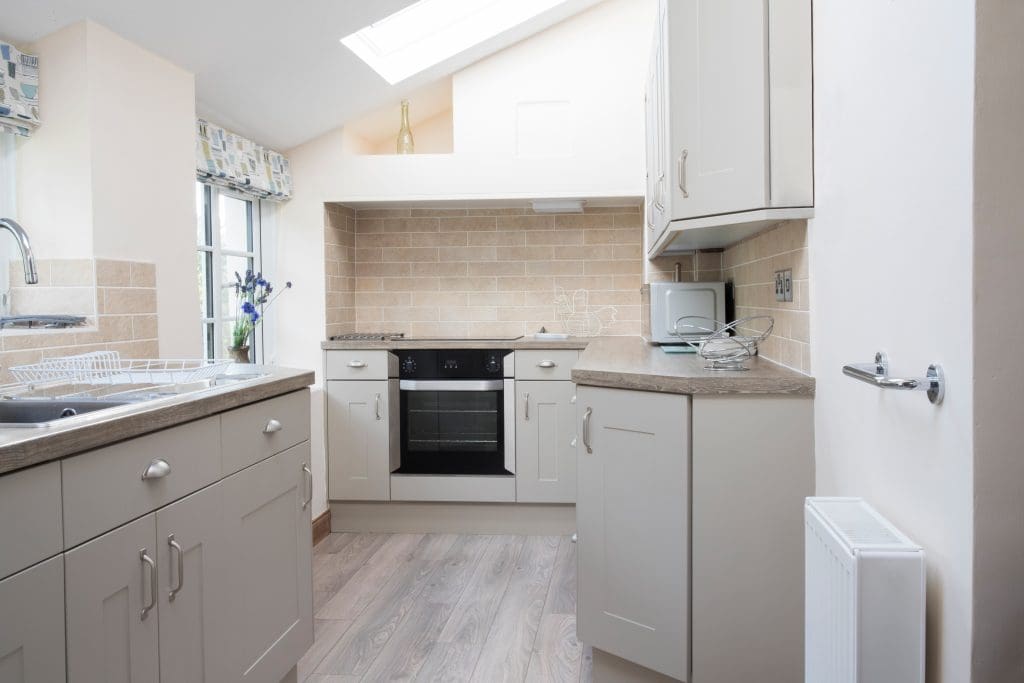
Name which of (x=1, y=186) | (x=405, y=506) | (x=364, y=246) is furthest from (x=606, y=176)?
(x=1, y=186)

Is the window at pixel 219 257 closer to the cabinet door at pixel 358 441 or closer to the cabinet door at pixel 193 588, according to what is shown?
the cabinet door at pixel 358 441

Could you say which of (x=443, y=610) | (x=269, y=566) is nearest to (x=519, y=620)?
(x=443, y=610)

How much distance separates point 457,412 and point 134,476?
8.57 feet

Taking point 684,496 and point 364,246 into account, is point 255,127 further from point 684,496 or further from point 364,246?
point 684,496

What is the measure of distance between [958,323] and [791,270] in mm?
1193

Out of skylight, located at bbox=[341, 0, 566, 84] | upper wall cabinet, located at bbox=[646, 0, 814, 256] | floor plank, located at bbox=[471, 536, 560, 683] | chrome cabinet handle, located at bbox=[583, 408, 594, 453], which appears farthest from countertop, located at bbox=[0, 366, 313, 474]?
skylight, located at bbox=[341, 0, 566, 84]

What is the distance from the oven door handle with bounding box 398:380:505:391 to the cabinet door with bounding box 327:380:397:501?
0.09 meters

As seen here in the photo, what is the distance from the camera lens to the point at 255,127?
3631mm

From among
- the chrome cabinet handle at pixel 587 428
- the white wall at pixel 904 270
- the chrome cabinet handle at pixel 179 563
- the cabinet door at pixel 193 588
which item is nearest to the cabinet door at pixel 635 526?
the chrome cabinet handle at pixel 587 428

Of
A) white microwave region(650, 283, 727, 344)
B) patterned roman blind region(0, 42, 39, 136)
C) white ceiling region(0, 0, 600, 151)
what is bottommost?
white microwave region(650, 283, 727, 344)

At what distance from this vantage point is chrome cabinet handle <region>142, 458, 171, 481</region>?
1520mm

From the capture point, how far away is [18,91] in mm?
2305

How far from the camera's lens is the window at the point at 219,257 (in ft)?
11.7

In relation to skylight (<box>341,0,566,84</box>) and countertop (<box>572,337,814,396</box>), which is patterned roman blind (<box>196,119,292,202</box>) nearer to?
skylight (<box>341,0,566,84</box>)
